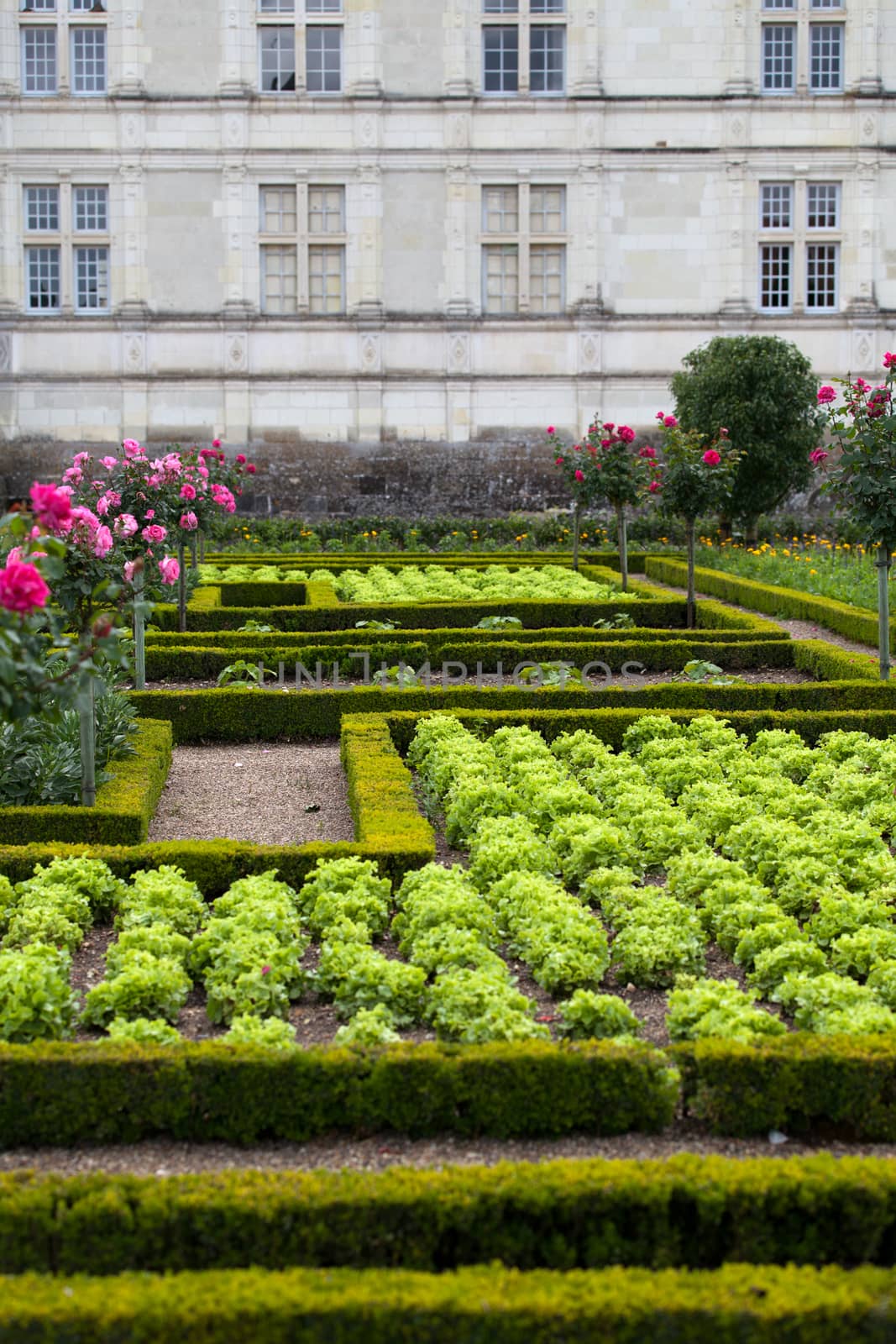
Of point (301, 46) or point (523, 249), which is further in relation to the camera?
point (523, 249)

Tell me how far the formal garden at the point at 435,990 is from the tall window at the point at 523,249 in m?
17.4

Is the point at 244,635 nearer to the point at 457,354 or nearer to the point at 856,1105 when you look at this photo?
the point at 856,1105

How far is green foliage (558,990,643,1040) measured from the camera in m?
5.46

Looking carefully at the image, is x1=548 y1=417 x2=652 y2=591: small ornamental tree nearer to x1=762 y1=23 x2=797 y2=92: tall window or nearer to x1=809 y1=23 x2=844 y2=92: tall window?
x1=762 y1=23 x2=797 y2=92: tall window

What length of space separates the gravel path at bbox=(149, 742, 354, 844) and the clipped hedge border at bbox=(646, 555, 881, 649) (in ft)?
20.0

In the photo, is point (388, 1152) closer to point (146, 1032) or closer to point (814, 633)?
point (146, 1032)

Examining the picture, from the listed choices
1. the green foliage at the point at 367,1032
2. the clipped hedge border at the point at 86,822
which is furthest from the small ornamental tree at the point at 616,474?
the green foliage at the point at 367,1032

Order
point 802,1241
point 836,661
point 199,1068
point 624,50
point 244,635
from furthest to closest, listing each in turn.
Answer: point 624,50 < point 244,635 < point 836,661 < point 199,1068 < point 802,1241

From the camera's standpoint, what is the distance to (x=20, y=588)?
15.8ft

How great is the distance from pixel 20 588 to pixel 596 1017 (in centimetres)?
254

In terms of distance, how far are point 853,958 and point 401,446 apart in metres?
23.5

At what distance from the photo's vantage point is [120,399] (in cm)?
2845

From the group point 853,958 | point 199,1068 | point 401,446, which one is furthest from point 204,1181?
point 401,446

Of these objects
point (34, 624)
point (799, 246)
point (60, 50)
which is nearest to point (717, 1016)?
point (34, 624)
